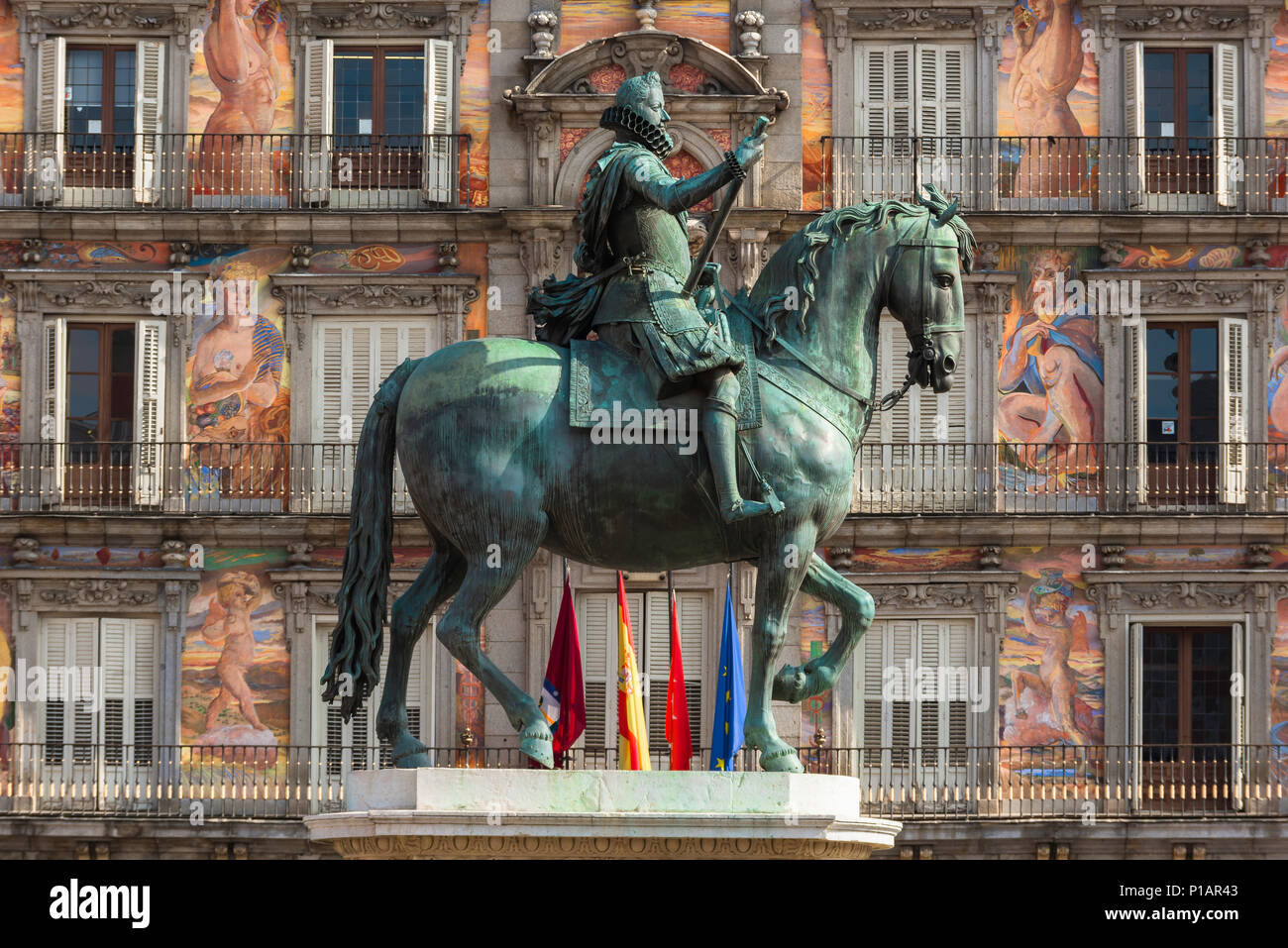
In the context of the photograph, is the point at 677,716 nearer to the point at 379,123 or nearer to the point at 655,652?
the point at 655,652

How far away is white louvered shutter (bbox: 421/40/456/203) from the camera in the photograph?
32.2 metres

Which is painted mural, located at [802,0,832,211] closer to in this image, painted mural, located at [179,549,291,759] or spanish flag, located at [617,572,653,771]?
spanish flag, located at [617,572,653,771]

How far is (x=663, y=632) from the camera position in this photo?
31219mm

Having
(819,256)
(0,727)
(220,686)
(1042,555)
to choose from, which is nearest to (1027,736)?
(1042,555)

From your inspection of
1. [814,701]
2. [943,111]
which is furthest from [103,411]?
[943,111]

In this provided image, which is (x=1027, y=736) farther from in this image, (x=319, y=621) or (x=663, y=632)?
(x=319, y=621)

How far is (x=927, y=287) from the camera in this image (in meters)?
13.8

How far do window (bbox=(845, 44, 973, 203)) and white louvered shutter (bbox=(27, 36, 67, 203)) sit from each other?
921cm

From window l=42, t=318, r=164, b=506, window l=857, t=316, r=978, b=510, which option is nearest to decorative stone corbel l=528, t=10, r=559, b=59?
window l=857, t=316, r=978, b=510

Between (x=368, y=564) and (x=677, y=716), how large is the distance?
13.3 m

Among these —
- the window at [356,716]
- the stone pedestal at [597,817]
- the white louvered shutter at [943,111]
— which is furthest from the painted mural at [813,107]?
the stone pedestal at [597,817]

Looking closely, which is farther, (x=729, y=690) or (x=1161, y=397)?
(x=1161, y=397)

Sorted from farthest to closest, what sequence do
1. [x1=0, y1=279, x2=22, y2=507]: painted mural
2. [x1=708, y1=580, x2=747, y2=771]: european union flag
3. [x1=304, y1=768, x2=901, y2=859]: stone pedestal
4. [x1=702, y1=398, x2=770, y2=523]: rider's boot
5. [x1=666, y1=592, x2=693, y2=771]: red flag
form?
[x1=0, y1=279, x2=22, y2=507]: painted mural < [x1=666, y1=592, x2=693, y2=771]: red flag < [x1=708, y1=580, x2=747, y2=771]: european union flag < [x1=702, y1=398, x2=770, y2=523]: rider's boot < [x1=304, y1=768, x2=901, y2=859]: stone pedestal

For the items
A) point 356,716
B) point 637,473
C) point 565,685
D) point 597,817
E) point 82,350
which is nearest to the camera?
point 597,817
